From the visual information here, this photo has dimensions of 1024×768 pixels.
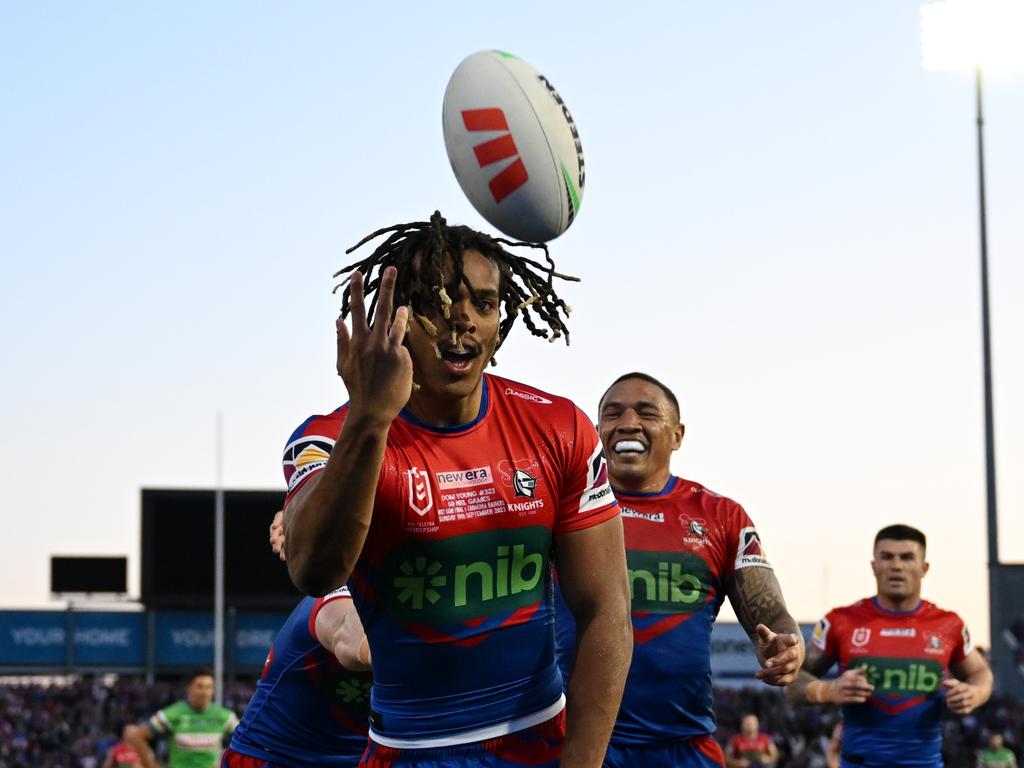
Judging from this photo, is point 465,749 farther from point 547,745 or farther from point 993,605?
point 993,605

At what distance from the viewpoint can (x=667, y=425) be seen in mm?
7301

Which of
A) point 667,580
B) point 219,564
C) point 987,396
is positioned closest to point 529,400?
point 667,580

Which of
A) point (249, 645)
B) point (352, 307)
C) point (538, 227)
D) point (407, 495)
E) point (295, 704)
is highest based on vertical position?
point (538, 227)

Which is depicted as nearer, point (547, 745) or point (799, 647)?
point (547, 745)

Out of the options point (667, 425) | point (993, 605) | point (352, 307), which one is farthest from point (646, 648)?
point (993, 605)

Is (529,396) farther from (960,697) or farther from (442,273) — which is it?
(960,697)

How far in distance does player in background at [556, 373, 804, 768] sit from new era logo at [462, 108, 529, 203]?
6.77ft

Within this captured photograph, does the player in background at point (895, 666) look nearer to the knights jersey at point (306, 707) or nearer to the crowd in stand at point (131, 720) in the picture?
the knights jersey at point (306, 707)

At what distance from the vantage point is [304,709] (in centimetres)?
618

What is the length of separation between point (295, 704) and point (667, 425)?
7.24 feet

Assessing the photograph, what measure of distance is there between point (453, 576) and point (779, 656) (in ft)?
5.85

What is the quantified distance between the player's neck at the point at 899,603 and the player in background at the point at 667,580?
12.7 ft

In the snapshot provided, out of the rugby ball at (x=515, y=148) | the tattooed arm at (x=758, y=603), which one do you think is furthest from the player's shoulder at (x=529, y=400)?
the tattooed arm at (x=758, y=603)

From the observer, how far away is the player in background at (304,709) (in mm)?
6102
